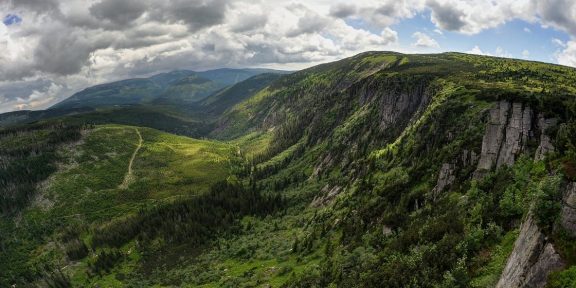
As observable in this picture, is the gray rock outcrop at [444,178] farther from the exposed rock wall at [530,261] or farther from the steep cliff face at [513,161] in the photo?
the exposed rock wall at [530,261]

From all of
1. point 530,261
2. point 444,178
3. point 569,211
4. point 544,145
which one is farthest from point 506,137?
point 530,261

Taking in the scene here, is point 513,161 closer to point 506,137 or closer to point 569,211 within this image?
point 506,137

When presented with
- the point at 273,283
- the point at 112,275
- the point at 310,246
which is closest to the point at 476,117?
the point at 310,246

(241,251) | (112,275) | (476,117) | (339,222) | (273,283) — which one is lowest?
(112,275)

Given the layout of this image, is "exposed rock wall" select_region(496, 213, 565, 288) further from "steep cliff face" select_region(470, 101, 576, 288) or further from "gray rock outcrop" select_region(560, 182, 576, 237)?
"gray rock outcrop" select_region(560, 182, 576, 237)

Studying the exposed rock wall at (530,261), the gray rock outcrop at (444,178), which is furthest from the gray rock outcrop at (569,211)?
the gray rock outcrop at (444,178)

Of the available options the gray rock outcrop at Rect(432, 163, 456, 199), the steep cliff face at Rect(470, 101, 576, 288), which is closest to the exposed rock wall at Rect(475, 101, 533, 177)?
the steep cliff face at Rect(470, 101, 576, 288)

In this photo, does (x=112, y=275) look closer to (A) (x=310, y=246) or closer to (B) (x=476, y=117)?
(A) (x=310, y=246)

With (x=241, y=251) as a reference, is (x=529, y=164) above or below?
above
